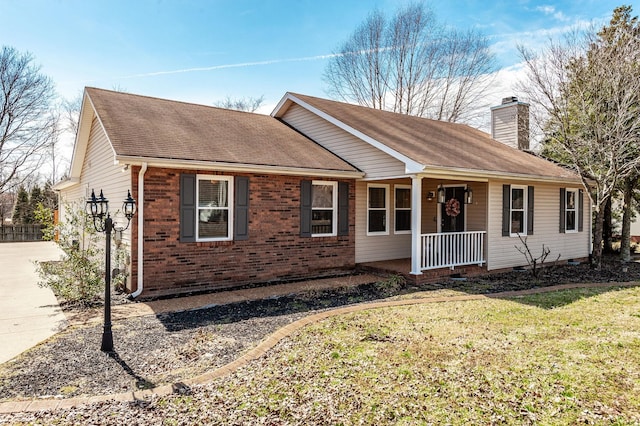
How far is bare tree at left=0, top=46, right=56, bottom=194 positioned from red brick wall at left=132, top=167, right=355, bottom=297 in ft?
71.4

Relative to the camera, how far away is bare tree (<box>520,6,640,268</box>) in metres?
11.3

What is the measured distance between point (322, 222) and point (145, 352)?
6.26 m

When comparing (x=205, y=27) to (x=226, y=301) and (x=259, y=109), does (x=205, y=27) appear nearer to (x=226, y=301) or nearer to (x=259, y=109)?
(x=226, y=301)

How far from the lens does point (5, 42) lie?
23.0 m

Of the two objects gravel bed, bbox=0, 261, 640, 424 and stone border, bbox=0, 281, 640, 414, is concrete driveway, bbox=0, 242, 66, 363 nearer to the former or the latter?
gravel bed, bbox=0, 261, 640, 424

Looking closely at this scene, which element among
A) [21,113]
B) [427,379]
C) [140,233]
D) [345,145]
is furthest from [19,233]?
[427,379]

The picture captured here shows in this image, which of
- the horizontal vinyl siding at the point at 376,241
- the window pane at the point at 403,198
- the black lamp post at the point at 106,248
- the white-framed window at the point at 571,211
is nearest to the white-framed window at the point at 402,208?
the window pane at the point at 403,198

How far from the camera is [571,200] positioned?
13.9 metres

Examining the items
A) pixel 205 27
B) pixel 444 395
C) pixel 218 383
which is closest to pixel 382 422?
pixel 444 395

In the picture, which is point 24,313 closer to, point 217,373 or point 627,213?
point 217,373

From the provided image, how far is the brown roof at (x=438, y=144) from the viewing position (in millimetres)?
10125

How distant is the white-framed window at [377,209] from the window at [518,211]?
11.7 ft

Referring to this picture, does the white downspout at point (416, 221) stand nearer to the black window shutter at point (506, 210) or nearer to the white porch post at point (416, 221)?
the white porch post at point (416, 221)

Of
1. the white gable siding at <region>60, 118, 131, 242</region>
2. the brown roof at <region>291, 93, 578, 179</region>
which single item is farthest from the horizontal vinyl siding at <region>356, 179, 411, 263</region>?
the white gable siding at <region>60, 118, 131, 242</region>
